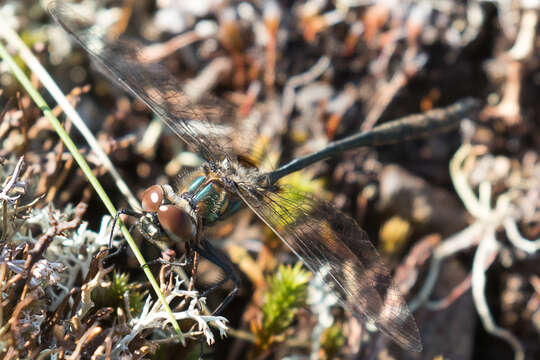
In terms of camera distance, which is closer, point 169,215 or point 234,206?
point 169,215

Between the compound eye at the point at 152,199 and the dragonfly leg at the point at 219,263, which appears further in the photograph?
the dragonfly leg at the point at 219,263

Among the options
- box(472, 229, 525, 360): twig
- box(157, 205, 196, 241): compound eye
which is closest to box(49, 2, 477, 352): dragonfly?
box(157, 205, 196, 241): compound eye

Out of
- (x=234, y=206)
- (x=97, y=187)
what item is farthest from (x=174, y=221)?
(x=234, y=206)

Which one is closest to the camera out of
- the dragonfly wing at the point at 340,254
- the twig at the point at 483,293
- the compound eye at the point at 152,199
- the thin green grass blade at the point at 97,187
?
the thin green grass blade at the point at 97,187

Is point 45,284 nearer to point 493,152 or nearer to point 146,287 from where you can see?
point 146,287

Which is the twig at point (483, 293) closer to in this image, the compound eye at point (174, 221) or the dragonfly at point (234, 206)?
the dragonfly at point (234, 206)

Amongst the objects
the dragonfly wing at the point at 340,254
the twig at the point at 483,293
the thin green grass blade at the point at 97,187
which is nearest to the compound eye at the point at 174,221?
the thin green grass blade at the point at 97,187

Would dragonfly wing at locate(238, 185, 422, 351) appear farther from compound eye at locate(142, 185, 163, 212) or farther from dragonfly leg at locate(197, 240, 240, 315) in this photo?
compound eye at locate(142, 185, 163, 212)

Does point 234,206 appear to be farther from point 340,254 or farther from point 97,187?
point 97,187
